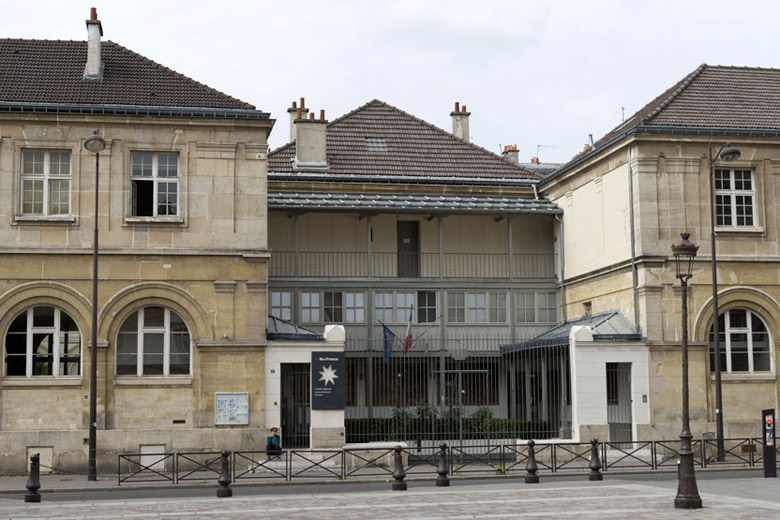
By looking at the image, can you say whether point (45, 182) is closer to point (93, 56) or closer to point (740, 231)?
point (93, 56)

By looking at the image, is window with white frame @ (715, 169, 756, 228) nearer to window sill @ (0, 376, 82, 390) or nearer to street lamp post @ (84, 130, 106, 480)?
street lamp post @ (84, 130, 106, 480)

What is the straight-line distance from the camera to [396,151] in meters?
36.7

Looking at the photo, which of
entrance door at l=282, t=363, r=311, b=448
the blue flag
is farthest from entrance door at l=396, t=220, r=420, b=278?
entrance door at l=282, t=363, r=311, b=448

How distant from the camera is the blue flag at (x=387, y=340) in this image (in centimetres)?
3036

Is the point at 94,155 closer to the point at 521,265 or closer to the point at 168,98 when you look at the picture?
the point at 168,98

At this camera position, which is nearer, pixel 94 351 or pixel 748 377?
pixel 94 351

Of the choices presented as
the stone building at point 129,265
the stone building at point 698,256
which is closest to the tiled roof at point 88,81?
the stone building at point 129,265

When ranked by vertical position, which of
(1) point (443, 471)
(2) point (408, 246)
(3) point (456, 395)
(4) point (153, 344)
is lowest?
(1) point (443, 471)

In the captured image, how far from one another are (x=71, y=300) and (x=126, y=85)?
240 inches

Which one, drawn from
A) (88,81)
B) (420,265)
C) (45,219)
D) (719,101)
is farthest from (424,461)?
(719,101)

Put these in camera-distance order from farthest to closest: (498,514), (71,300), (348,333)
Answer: (348,333) < (71,300) < (498,514)

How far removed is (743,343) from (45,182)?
1957 cm

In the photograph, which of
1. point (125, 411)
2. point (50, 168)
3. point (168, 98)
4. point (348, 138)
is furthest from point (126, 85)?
point (348, 138)

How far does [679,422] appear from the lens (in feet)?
89.7
